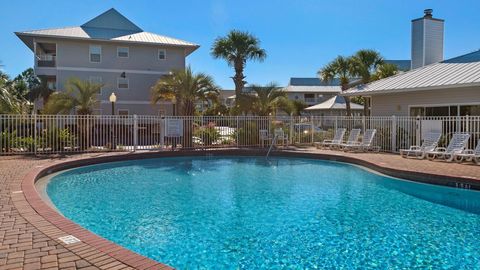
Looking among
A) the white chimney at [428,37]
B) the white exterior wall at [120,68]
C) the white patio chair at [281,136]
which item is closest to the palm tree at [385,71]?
the white chimney at [428,37]

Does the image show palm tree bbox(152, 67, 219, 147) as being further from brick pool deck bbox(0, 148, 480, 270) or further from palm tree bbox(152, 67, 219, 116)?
brick pool deck bbox(0, 148, 480, 270)

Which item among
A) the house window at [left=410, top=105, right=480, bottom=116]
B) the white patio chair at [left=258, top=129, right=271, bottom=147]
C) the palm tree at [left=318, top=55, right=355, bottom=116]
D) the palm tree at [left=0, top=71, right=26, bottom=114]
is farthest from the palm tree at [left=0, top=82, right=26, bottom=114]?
the palm tree at [left=318, top=55, right=355, bottom=116]

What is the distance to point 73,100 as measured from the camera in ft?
55.7

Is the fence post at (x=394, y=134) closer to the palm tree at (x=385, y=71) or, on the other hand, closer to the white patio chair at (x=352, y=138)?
the white patio chair at (x=352, y=138)

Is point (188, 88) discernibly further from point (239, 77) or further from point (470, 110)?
point (470, 110)

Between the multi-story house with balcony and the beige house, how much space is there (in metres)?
16.7

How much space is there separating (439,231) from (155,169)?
920 centimetres

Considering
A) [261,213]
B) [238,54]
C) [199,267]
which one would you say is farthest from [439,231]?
[238,54]

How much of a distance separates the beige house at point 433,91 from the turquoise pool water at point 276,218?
20.5ft

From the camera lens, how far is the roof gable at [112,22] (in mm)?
31609

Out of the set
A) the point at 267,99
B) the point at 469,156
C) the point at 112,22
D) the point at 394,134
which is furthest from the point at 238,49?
the point at 469,156

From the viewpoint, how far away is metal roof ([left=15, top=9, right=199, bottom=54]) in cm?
2791

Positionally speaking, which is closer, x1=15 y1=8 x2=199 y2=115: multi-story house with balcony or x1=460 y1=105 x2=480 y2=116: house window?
x1=460 y1=105 x2=480 y2=116: house window

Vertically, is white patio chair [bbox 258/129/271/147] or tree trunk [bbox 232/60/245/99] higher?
tree trunk [bbox 232/60/245/99]
